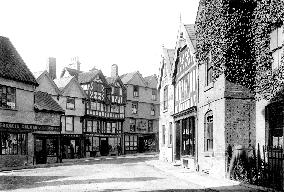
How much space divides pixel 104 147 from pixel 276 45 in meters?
39.6

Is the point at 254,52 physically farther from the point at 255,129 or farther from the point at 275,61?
the point at 255,129

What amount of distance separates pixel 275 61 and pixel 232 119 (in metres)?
3.32

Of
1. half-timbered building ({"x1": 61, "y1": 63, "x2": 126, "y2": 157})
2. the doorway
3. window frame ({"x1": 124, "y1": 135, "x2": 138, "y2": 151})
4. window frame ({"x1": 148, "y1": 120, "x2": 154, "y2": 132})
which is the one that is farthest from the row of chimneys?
the doorway

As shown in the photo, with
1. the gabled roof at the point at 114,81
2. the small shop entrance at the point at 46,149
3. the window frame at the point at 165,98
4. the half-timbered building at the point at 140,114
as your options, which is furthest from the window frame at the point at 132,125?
the window frame at the point at 165,98

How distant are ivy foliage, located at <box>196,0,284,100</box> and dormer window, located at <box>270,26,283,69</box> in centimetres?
17

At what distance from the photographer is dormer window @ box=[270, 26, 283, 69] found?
13832 millimetres

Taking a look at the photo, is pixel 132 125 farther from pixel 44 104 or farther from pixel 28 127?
pixel 28 127

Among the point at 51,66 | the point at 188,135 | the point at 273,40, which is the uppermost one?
the point at 51,66

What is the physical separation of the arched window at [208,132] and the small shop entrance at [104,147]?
106 feet

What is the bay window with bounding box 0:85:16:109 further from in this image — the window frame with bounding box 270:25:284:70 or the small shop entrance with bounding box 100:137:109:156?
the small shop entrance with bounding box 100:137:109:156

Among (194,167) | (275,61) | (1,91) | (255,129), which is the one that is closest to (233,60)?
(275,61)

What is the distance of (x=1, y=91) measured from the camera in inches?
1095

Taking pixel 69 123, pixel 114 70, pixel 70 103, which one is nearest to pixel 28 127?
pixel 69 123

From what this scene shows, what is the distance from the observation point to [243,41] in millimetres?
15625
